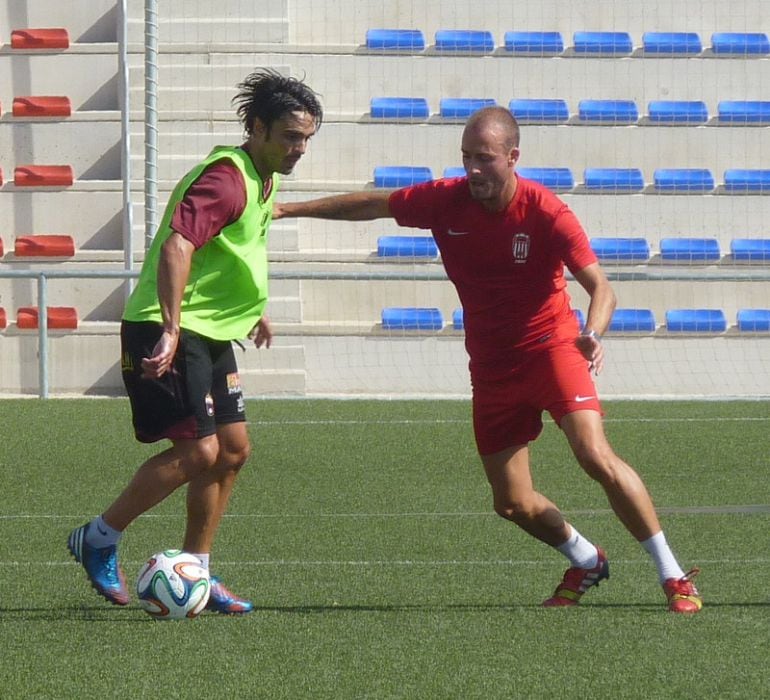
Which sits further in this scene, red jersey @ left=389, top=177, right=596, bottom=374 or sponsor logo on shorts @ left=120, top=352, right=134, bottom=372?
red jersey @ left=389, top=177, right=596, bottom=374

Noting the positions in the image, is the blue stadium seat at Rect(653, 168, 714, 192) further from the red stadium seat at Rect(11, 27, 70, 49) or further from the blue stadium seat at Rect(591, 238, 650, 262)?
the red stadium seat at Rect(11, 27, 70, 49)

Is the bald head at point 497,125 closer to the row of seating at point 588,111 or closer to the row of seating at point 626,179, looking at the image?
the row of seating at point 626,179

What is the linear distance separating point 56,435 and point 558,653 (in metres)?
7.33

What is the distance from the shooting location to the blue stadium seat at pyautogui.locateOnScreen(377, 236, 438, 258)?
16.9 metres

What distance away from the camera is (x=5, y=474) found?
970 cm

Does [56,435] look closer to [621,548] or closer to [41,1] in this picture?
[621,548]

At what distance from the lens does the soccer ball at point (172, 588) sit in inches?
213

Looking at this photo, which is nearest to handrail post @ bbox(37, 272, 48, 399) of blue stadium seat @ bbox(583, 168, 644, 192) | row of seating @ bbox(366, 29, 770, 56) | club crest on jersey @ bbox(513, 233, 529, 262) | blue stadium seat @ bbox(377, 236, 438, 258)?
blue stadium seat @ bbox(377, 236, 438, 258)

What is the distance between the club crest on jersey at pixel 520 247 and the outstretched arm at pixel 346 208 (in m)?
0.54

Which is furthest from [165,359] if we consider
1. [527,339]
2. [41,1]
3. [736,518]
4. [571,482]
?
[41,1]

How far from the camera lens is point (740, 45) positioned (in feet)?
60.5

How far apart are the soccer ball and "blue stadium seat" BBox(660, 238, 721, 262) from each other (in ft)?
41.2

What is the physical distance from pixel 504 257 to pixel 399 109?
1240cm

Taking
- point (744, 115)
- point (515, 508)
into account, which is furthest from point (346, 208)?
point (744, 115)
